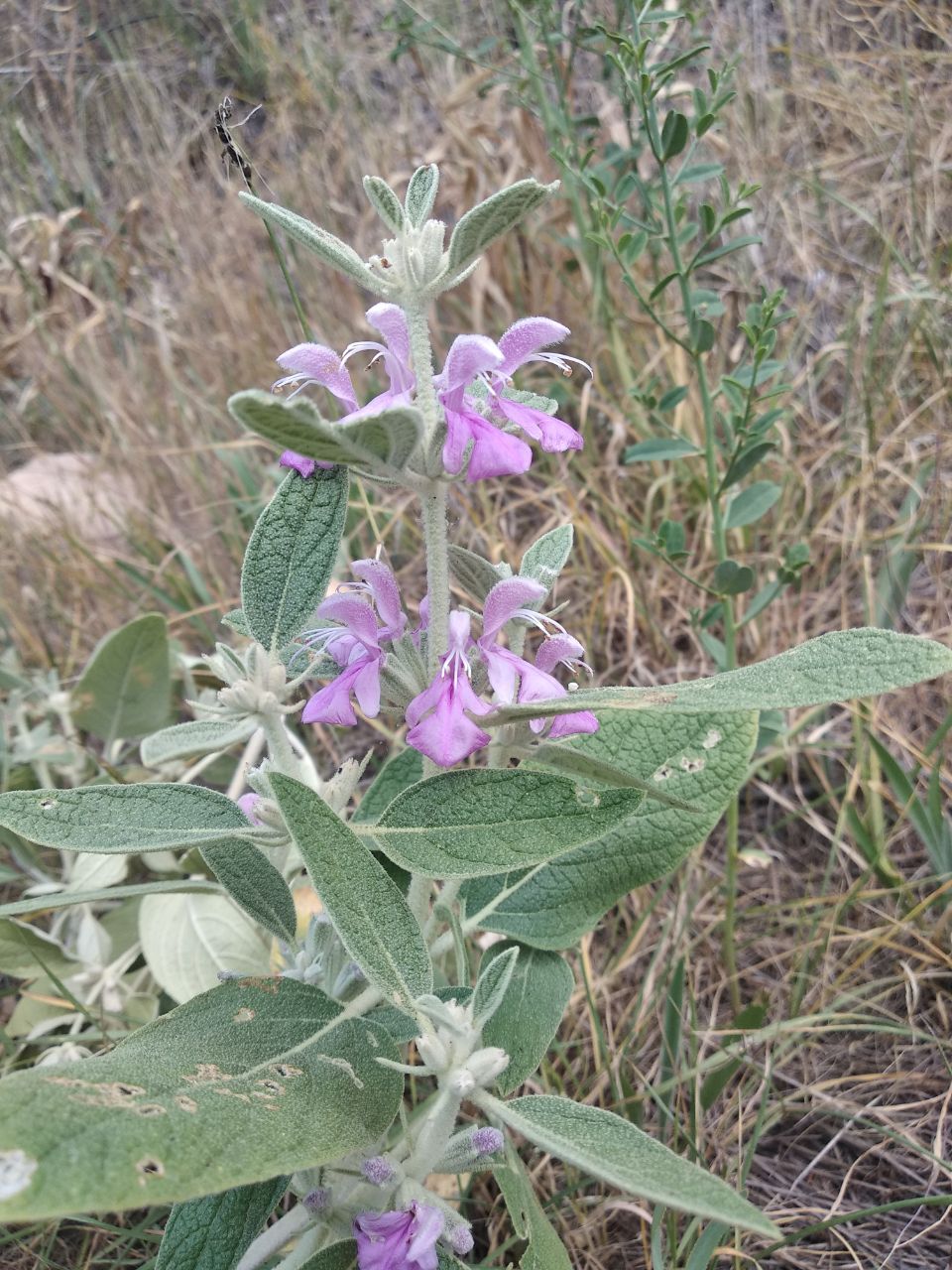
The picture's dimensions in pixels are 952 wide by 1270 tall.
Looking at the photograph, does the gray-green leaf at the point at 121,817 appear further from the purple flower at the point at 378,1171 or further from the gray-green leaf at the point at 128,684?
the gray-green leaf at the point at 128,684

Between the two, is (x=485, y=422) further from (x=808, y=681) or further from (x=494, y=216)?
(x=808, y=681)

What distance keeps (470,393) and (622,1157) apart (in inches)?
26.1

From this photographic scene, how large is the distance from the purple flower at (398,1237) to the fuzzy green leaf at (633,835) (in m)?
0.27

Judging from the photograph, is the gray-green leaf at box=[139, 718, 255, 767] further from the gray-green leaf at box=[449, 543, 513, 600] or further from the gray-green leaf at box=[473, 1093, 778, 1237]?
the gray-green leaf at box=[473, 1093, 778, 1237]

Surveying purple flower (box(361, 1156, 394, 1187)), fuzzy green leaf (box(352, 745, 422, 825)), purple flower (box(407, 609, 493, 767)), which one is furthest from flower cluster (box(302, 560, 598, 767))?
purple flower (box(361, 1156, 394, 1187))

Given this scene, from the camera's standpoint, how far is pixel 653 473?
2.22 m

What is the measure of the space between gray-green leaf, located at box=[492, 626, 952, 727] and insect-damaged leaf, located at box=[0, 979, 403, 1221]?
0.33 metres

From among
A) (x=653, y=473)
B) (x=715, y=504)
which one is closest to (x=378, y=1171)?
(x=715, y=504)

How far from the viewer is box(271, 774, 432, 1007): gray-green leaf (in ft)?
2.57

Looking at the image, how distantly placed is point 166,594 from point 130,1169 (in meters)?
1.73

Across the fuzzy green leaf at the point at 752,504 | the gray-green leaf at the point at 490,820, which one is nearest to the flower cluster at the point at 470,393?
the gray-green leaf at the point at 490,820

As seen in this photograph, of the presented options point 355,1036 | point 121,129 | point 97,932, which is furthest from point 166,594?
point 121,129

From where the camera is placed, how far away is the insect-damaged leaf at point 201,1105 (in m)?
0.62

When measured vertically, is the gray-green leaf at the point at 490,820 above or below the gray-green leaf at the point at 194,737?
below
